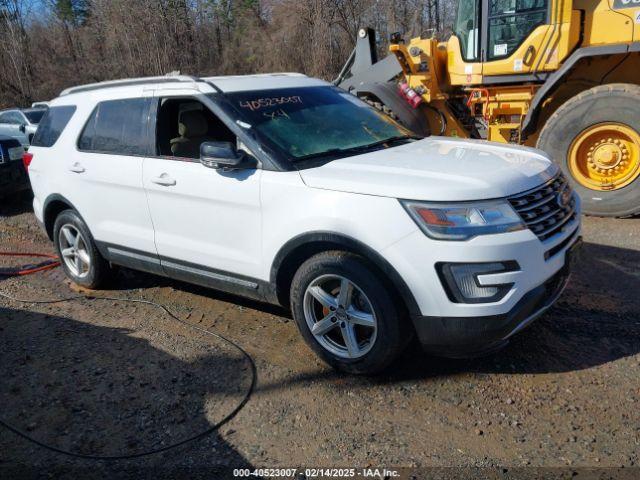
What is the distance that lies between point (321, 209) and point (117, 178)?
6.85ft

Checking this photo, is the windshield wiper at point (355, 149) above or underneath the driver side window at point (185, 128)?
underneath

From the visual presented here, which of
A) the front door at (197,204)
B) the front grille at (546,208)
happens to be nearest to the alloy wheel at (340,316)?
the front door at (197,204)

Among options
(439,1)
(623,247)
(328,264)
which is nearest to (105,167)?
(328,264)

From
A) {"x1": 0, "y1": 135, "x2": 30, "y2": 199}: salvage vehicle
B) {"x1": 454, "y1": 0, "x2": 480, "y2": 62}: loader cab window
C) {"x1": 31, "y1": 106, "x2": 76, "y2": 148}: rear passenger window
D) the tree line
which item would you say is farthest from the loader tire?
the tree line

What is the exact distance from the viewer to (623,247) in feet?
18.6

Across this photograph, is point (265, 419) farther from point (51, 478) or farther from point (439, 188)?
point (439, 188)

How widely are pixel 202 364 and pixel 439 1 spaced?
25.3m

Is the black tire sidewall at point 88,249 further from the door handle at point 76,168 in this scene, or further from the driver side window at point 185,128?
the driver side window at point 185,128

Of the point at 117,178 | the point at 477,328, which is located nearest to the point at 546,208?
the point at 477,328

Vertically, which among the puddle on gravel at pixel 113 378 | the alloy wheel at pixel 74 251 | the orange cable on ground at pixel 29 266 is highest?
the alloy wheel at pixel 74 251

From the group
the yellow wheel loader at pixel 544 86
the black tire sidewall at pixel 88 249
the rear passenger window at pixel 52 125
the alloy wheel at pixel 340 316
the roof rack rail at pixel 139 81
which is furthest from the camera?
the yellow wheel loader at pixel 544 86

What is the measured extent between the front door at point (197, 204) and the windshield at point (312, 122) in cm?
29

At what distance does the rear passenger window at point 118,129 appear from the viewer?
453 centimetres

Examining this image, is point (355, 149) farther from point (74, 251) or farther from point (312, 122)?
point (74, 251)
